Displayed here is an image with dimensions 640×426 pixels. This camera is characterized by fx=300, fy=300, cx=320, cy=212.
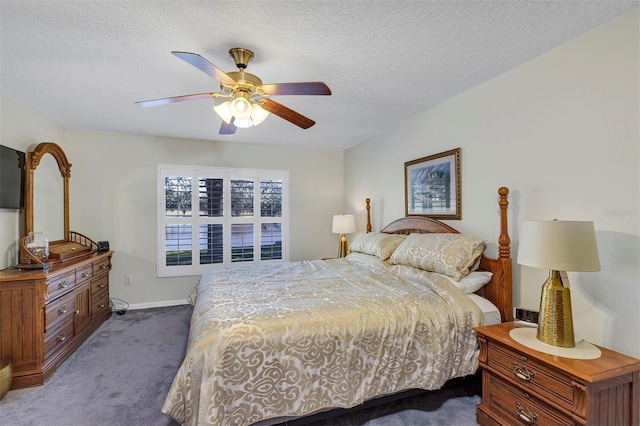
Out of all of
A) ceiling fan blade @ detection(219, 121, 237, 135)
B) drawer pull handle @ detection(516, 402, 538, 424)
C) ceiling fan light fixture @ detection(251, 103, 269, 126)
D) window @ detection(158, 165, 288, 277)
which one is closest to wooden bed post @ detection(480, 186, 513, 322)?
drawer pull handle @ detection(516, 402, 538, 424)

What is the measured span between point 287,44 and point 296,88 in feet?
1.04

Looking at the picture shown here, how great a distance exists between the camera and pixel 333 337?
1.73 meters

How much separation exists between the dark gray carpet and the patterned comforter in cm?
28

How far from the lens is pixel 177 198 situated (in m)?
4.38

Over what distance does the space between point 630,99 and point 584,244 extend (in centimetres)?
89

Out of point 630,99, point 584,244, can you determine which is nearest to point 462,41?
point 630,99

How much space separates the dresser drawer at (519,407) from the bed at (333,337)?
0.67ft

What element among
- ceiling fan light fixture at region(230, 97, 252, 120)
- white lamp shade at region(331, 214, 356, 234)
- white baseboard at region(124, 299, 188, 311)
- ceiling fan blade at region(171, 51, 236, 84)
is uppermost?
ceiling fan blade at region(171, 51, 236, 84)

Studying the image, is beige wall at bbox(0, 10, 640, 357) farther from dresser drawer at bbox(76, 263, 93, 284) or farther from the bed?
dresser drawer at bbox(76, 263, 93, 284)

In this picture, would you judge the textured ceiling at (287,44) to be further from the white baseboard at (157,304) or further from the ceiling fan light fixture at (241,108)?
the white baseboard at (157,304)

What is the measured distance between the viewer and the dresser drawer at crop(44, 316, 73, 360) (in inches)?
98.3

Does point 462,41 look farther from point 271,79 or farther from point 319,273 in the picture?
point 319,273

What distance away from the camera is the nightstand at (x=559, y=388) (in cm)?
138

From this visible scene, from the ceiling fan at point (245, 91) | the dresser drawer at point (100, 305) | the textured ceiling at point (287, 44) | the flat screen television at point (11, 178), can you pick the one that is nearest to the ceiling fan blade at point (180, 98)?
the ceiling fan at point (245, 91)
